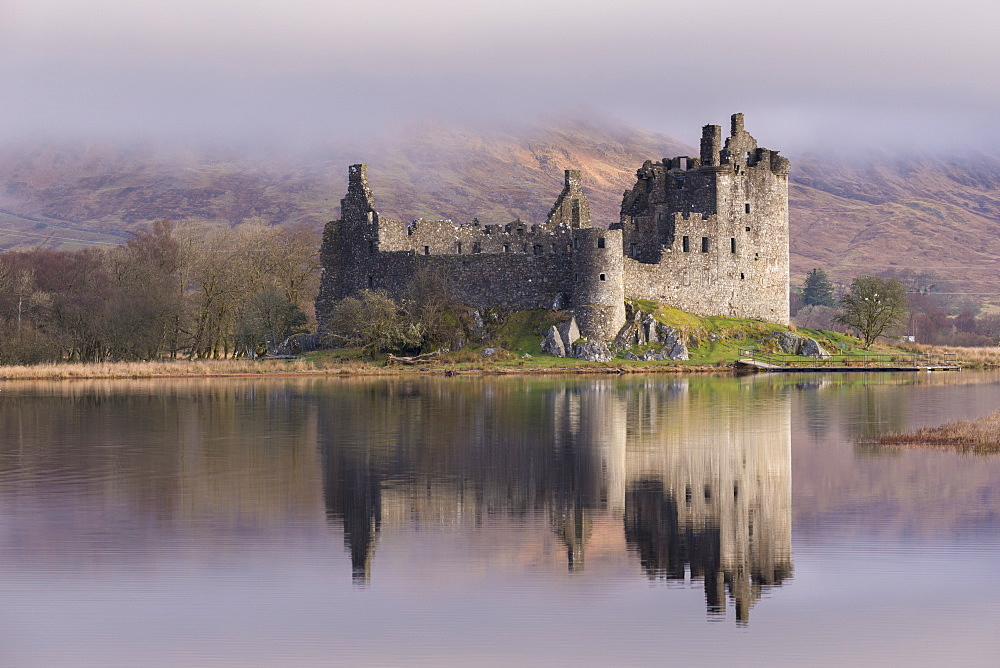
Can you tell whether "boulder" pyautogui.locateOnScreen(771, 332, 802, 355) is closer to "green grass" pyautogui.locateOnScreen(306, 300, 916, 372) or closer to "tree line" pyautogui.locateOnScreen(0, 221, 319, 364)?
"green grass" pyautogui.locateOnScreen(306, 300, 916, 372)

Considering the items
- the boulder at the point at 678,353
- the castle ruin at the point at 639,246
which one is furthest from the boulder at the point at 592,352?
the boulder at the point at 678,353

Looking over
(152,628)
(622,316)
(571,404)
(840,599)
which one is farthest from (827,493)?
(622,316)

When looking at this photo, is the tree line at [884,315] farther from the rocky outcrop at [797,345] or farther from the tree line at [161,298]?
the tree line at [161,298]

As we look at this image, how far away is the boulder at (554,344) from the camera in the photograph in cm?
6944

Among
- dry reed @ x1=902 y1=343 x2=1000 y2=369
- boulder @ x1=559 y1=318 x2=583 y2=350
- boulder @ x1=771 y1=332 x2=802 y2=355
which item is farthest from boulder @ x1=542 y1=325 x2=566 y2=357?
dry reed @ x1=902 y1=343 x2=1000 y2=369

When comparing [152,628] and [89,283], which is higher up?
[89,283]

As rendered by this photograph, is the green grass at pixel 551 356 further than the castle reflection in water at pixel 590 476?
Yes

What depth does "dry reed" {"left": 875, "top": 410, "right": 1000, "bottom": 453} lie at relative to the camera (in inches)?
1245

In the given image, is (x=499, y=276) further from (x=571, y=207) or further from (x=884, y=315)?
(x=884, y=315)

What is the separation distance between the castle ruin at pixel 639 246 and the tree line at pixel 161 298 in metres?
5.33

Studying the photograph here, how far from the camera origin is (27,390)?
188 feet

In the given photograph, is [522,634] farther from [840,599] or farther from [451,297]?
[451,297]

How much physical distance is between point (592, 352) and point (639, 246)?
11.1m

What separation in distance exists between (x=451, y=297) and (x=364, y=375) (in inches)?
303
